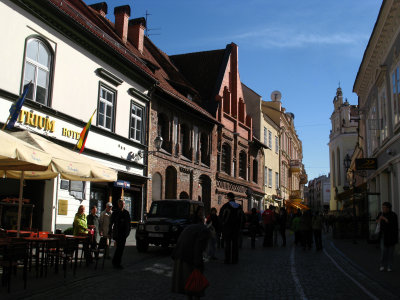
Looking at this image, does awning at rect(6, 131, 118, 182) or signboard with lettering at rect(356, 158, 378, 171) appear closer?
awning at rect(6, 131, 118, 182)

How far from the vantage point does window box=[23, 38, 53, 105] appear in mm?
14969

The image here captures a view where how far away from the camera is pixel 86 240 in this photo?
11.0 metres

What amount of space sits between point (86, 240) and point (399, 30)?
13.4m

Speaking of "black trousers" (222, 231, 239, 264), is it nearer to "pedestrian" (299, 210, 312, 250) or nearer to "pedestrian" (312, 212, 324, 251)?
"pedestrian" (312, 212, 324, 251)

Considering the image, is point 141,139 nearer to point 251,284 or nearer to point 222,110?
point 222,110

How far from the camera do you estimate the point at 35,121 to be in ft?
48.6

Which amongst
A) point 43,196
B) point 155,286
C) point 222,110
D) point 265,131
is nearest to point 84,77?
point 43,196

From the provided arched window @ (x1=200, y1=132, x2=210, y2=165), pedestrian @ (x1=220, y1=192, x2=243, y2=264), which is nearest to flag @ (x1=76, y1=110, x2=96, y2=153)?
pedestrian @ (x1=220, y1=192, x2=243, y2=264)

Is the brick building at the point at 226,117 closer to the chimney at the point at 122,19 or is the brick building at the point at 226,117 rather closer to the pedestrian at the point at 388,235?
the chimney at the point at 122,19

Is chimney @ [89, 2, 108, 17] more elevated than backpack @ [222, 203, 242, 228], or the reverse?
chimney @ [89, 2, 108, 17]

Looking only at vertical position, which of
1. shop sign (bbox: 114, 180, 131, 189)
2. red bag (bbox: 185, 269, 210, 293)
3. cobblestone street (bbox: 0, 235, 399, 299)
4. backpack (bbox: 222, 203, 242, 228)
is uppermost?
shop sign (bbox: 114, 180, 131, 189)

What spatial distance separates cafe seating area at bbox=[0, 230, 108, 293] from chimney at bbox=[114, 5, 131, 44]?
50.2 feet

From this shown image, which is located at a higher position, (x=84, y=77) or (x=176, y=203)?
(x=84, y=77)

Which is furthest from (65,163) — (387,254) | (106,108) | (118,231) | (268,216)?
(268,216)
